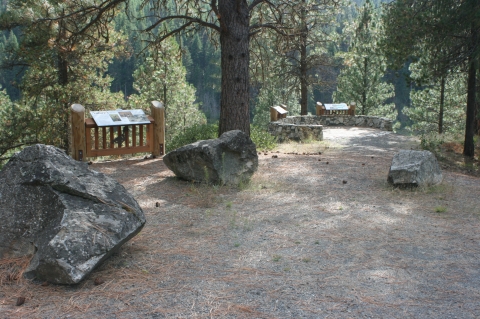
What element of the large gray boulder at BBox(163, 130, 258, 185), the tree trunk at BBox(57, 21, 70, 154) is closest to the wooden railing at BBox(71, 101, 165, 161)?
the large gray boulder at BBox(163, 130, 258, 185)

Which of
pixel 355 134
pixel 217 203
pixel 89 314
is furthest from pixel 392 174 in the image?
pixel 355 134

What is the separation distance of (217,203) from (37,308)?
3.04 m

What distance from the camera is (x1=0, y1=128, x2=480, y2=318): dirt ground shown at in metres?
3.20

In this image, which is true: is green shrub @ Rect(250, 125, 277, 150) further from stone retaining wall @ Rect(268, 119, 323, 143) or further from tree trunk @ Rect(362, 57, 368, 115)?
tree trunk @ Rect(362, 57, 368, 115)

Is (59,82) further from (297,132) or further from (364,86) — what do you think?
(364,86)

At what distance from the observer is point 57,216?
12.2ft

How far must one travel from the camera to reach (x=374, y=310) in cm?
316

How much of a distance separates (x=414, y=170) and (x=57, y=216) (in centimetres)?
504

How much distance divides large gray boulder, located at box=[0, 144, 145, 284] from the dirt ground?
25cm

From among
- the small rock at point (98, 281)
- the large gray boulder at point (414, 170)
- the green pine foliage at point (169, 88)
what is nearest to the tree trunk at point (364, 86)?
the green pine foliage at point (169, 88)

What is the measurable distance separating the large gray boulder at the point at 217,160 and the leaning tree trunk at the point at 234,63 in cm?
246

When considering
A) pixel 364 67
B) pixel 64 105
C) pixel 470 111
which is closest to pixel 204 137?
pixel 64 105

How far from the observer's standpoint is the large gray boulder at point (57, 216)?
3426 mm

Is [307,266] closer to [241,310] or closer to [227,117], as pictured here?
[241,310]
